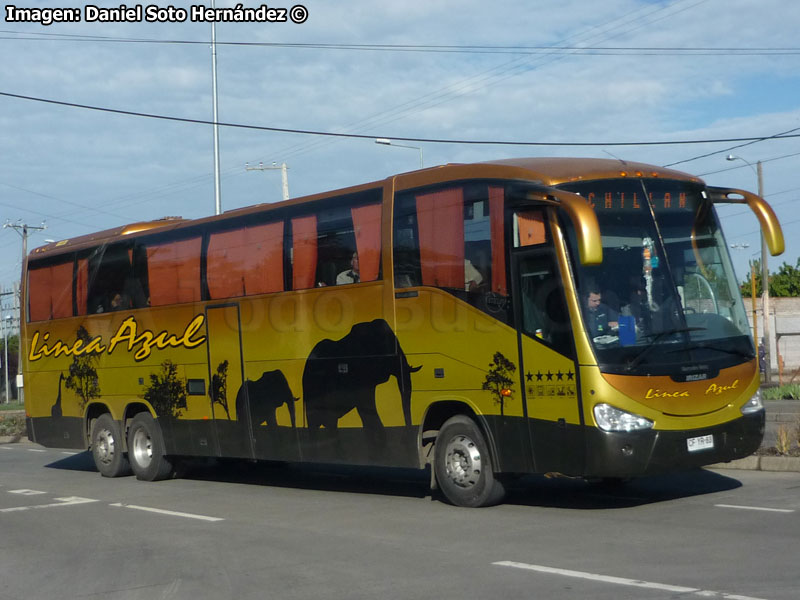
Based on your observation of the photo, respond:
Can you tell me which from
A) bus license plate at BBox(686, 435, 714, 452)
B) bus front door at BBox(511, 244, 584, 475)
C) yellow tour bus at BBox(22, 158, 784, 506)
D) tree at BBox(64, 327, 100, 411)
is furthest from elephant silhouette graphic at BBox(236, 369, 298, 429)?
bus license plate at BBox(686, 435, 714, 452)

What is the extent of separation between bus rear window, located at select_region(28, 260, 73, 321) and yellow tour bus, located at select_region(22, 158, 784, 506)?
118 inches

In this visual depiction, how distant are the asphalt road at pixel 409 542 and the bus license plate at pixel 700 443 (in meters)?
0.62

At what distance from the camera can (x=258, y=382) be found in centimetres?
1496

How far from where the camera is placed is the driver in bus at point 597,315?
34.6 ft

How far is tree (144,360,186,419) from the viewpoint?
1661 cm

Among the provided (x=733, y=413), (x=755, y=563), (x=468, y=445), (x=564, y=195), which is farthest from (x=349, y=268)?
(x=755, y=563)

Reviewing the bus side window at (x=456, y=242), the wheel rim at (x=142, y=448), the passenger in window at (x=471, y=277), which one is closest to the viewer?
the bus side window at (x=456, y=242)

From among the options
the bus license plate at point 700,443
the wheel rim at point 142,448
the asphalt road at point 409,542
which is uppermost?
the bus license plate at point 700,443

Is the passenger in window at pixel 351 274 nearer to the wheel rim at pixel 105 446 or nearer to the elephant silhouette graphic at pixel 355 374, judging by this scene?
the elephant silhouette graphic at pixel 355 374

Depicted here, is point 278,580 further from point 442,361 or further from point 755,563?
point 442,361

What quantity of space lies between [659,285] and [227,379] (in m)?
7.06

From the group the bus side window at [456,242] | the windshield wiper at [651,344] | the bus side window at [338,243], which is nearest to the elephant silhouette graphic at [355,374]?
the bus side window at [338,243]

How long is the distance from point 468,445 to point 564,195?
3.13m

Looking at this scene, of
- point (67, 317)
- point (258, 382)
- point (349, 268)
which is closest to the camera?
point (349, 268)
